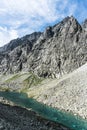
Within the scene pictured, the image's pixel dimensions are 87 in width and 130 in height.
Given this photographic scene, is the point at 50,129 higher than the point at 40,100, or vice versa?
the point at 40,100

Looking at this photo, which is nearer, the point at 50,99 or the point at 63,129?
the point at 63,129

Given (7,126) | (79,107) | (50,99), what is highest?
(50,99)

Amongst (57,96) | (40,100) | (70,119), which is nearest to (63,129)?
(70,119)

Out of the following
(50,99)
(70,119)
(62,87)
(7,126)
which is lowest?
(7,126)

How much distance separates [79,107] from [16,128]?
191 feet

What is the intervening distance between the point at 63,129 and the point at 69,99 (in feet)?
175

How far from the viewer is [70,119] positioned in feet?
272

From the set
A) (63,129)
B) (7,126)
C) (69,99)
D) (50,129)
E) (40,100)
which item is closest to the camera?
(7,126)

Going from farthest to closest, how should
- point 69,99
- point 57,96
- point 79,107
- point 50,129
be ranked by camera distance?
point 57,96, point 69,99, point 79,107, point 50,129

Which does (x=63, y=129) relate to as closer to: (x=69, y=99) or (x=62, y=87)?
(x=69, y=99)

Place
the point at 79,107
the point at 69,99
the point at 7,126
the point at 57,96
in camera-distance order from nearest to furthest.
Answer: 1. the point at 7,126
2. the point at 79,107
3. the point at 69,99
4. the point at 57,96

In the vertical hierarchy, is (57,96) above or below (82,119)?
above

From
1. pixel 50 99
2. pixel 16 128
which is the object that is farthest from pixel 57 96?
pixel 16 128

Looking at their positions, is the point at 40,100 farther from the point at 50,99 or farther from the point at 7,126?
the point at 7,126
